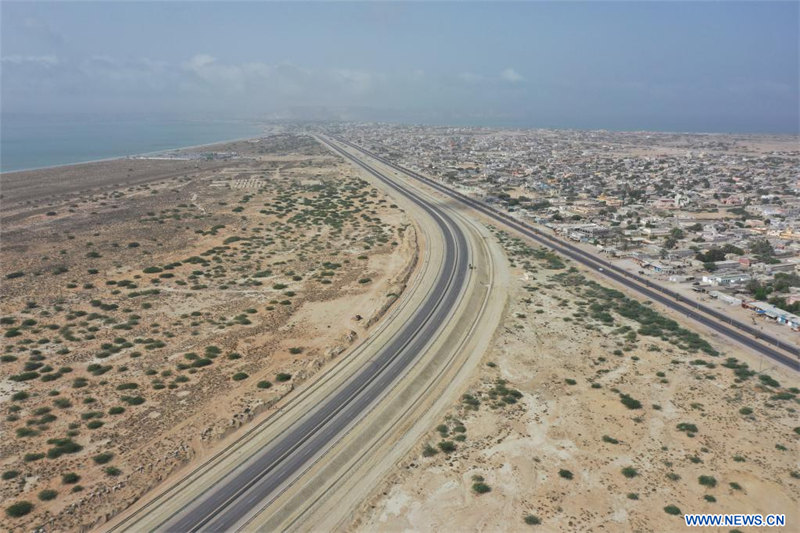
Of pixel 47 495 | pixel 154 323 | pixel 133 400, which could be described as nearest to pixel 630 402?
pixel 133 400

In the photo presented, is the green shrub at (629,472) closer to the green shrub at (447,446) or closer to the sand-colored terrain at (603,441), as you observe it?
the sand-colored terrain at (603,441)

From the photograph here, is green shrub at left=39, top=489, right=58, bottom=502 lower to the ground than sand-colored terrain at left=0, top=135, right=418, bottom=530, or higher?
lower

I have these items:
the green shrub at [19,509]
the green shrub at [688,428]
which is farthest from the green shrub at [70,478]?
the green shrub at [688,428]

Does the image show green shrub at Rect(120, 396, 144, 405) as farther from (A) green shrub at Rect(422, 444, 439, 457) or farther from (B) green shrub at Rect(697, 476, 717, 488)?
(B) green shrub at Rect(697, 476, 717, 488)

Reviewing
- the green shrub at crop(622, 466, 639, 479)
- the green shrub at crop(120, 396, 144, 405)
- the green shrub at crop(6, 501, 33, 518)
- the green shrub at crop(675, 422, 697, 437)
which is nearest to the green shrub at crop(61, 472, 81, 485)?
the green shrub at crop(6, 501, 33, 518)

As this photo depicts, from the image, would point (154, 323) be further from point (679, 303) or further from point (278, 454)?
point (679, 303)

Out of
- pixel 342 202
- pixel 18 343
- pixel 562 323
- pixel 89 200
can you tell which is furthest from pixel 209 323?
pixel 89 200
